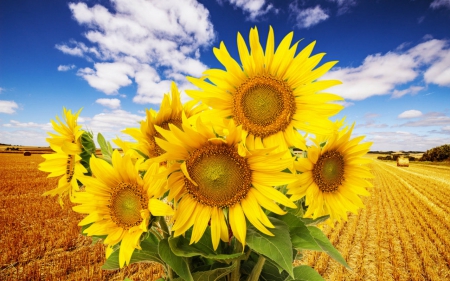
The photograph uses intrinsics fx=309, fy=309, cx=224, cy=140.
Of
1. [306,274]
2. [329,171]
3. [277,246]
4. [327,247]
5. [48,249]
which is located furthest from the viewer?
[48,249]

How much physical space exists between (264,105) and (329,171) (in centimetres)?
48

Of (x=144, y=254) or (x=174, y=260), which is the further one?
(x=144, y=254)

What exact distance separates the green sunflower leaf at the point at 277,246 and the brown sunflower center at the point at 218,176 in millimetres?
145

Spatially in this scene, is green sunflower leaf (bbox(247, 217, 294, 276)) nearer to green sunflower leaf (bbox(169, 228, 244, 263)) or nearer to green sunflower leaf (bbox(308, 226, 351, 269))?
green sunflower leaf (bbox(169, 228, 244, 263))

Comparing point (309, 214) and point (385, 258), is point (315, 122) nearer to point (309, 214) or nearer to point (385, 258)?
point (309, 214)

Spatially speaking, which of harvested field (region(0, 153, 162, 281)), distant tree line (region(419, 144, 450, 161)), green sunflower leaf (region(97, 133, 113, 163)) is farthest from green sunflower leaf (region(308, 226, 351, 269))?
distant tree line (region(419, 144, 450, 161))

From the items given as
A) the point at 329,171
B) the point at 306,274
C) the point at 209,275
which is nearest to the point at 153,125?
the point at 209,275

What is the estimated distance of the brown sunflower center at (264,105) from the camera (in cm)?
107

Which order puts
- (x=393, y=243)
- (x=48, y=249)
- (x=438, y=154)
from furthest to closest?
1. (x=438, y=154)
2. (x=393, y=243)
3. (x=48, y=249)

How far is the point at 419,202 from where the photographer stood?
13625mm

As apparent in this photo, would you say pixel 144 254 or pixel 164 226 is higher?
pixel 164 226

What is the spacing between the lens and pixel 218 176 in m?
1.05

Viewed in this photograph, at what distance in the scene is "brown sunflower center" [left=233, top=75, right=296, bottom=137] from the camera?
3.50 feet

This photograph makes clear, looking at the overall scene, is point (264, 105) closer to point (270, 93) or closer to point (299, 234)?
point (270, 93)
